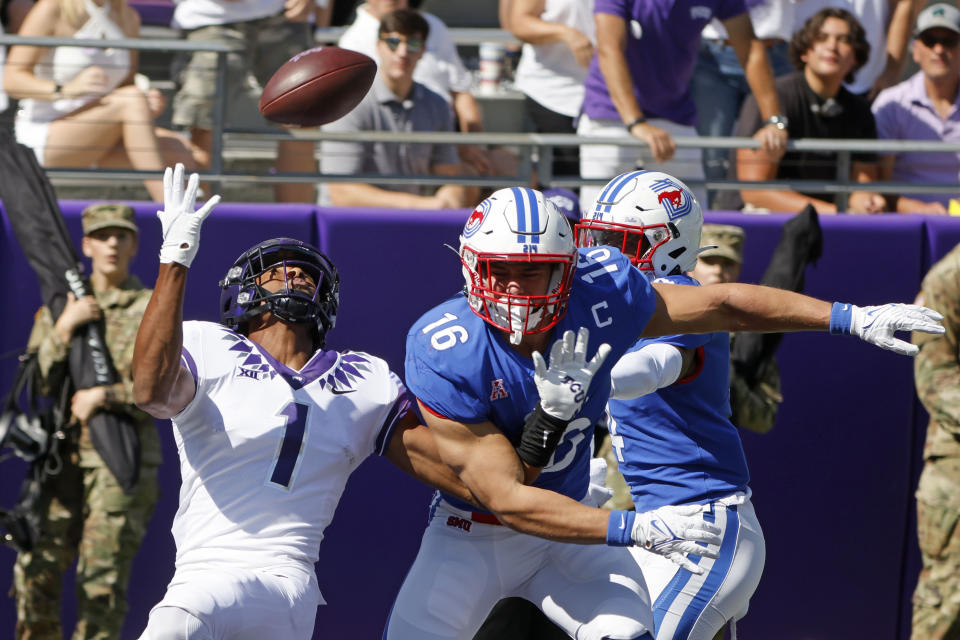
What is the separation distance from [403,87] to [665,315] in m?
3.20

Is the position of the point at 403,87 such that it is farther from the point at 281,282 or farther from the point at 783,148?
the point at 281,282

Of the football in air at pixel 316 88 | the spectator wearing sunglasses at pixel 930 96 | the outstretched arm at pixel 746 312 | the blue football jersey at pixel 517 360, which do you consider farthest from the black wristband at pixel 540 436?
the spectator wearing sunglasses at pixel 930 96

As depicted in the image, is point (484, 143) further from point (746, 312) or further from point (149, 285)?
point (746, 312)

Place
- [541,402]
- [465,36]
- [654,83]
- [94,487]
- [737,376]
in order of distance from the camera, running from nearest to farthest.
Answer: [541,402] < [94,487] < [737,376] < [654,83] < [465,36]

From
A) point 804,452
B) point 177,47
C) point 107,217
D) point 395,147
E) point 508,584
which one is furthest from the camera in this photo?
point 804,452

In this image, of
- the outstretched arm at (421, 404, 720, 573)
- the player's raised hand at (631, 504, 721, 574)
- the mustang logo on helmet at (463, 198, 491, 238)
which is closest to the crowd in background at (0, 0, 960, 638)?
the mustang logo on helmet at (463, 198, 491, 238)

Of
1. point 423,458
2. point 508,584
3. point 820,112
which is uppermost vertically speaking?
point 820,112

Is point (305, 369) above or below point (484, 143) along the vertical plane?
below

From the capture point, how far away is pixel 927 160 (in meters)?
7.20

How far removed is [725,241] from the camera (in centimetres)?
625

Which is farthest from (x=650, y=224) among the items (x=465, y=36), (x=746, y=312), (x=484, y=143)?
(x=465, y=36)

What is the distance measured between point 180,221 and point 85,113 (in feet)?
10.3

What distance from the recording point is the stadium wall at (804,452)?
6.52 m

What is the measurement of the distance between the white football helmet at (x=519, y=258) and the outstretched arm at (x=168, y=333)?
75cm
